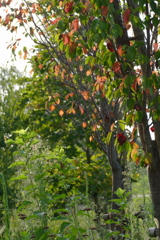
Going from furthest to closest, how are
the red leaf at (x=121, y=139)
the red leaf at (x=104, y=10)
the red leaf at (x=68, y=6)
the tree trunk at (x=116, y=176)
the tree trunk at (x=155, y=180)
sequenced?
the tree trunk at (x=116, y=176), the tree trunk at (x=155, y=180), the red leaf at (x=68, y=6), the red leaf at (x=121, y=139), the red leaf at (x=104, y=10)

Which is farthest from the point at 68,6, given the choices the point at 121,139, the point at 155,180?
the point at 155,180

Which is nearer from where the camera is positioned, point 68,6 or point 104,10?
point 104,10

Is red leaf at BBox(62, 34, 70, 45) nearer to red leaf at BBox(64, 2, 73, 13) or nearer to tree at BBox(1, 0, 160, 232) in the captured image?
tree at BBox(1, 0, 160, 232)

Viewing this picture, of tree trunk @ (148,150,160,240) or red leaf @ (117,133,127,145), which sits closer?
red leaf @ (117,133,127,145)

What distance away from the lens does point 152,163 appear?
424cm

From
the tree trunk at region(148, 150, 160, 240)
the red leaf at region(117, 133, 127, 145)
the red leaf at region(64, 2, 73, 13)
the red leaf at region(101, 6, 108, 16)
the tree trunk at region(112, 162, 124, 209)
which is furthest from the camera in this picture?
the tree trunk at region(112, 162, 124, 209)

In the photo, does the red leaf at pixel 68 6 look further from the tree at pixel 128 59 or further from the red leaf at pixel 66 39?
the red leaf at pixel 66 39

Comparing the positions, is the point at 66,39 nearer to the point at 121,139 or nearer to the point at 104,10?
the point at 104,10

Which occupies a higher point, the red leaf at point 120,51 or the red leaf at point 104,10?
the red leaf at point 104,10

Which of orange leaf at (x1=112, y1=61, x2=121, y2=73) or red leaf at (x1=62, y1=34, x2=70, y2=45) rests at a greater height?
red leaf at (x1=62, y1=34, x2=70, y2=45)

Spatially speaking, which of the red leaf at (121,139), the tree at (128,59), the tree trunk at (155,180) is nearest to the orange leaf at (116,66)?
the tree at (128,59)

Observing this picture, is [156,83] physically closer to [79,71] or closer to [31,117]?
[79,71]

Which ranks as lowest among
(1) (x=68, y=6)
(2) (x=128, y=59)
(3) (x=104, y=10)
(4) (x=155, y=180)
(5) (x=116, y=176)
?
(4) (x=155, y=180)

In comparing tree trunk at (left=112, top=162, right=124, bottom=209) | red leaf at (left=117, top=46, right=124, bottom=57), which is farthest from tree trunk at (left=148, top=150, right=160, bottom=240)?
tree trunk at (left=112, top=162, right=124, bottom=209)
